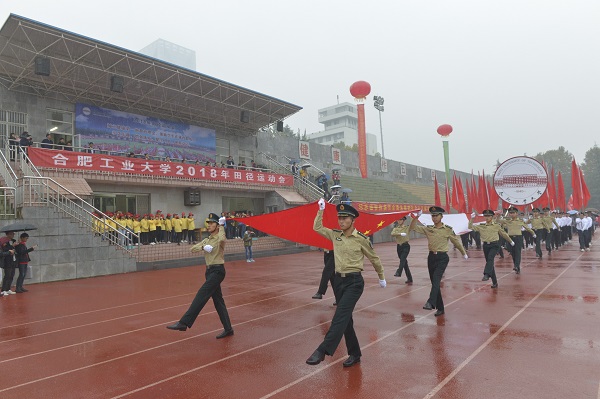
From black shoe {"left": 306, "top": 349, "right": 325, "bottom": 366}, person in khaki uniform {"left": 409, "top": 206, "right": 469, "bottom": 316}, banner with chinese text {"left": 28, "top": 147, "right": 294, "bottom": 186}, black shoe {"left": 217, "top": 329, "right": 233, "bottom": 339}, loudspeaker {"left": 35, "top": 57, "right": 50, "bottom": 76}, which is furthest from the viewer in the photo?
loudspeaker {"left": 35, "top": 57, "right": 50, "bottom": 76}

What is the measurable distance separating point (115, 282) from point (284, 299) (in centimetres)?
586

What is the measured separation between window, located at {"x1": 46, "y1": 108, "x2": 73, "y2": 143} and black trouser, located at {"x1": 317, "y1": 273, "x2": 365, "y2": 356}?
17.2m

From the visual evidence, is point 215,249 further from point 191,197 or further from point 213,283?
point 191,197

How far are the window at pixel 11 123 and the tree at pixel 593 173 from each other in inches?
2648

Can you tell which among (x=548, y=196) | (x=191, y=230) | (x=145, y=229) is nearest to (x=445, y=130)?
(x=548, y=196)

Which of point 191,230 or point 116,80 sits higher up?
point 116,80

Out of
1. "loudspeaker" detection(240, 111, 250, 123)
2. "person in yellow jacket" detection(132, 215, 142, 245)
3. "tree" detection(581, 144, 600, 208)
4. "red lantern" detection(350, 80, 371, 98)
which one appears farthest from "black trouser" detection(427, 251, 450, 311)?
"tree" detection(581, 144, 600, 208)

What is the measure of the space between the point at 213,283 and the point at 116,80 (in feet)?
50.3

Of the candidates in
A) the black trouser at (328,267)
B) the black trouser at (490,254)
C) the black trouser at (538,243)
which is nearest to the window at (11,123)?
the black trouser at (328,267)

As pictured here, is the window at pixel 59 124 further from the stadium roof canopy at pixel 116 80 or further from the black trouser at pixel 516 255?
the black trouser at pixel 516 255

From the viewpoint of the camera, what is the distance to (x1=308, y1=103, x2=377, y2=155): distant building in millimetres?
106688

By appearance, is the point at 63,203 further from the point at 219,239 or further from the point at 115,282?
the point at 219,239

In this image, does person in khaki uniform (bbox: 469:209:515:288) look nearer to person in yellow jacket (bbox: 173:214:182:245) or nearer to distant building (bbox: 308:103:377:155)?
person in yellow jacket (bbox: 173:214:182:245)

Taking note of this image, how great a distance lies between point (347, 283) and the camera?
4.18 m
